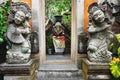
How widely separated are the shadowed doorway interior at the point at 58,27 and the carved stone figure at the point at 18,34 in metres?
3.12

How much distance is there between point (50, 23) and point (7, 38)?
13.2 feet

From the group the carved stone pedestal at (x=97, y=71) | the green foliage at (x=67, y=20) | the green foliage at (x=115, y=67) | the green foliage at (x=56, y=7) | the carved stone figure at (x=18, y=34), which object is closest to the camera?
the green foliage at (x=115, y=67)

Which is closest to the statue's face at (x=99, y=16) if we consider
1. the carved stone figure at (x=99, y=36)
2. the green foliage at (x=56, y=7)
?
the carved stone figure at (x=99, y=36)

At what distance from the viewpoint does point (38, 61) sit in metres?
6.04

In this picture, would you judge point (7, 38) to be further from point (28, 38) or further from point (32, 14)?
point (32, 14)

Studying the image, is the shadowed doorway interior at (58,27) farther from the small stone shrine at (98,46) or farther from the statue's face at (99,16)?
the statue's face at (99,16)

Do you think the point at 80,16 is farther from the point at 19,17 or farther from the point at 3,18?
the point at 3,18

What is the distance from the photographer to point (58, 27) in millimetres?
8719

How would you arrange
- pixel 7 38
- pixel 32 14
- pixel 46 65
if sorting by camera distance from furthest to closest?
1. pixel 46 65
2. pixel 32 14
3. pixel 7 38

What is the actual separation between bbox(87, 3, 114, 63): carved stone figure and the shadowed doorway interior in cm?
312

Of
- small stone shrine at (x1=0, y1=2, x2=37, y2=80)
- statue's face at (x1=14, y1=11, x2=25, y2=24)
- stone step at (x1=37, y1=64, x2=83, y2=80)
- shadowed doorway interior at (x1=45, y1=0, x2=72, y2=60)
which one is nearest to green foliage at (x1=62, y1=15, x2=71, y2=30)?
shadowed doorway interior at (x1=45, y1=0, x2=72, y2=60)

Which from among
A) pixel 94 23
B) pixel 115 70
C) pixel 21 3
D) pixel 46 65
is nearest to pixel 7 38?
pixel 21 3

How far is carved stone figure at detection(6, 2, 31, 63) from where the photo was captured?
5.13 m

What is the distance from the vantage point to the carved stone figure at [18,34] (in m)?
5.13
